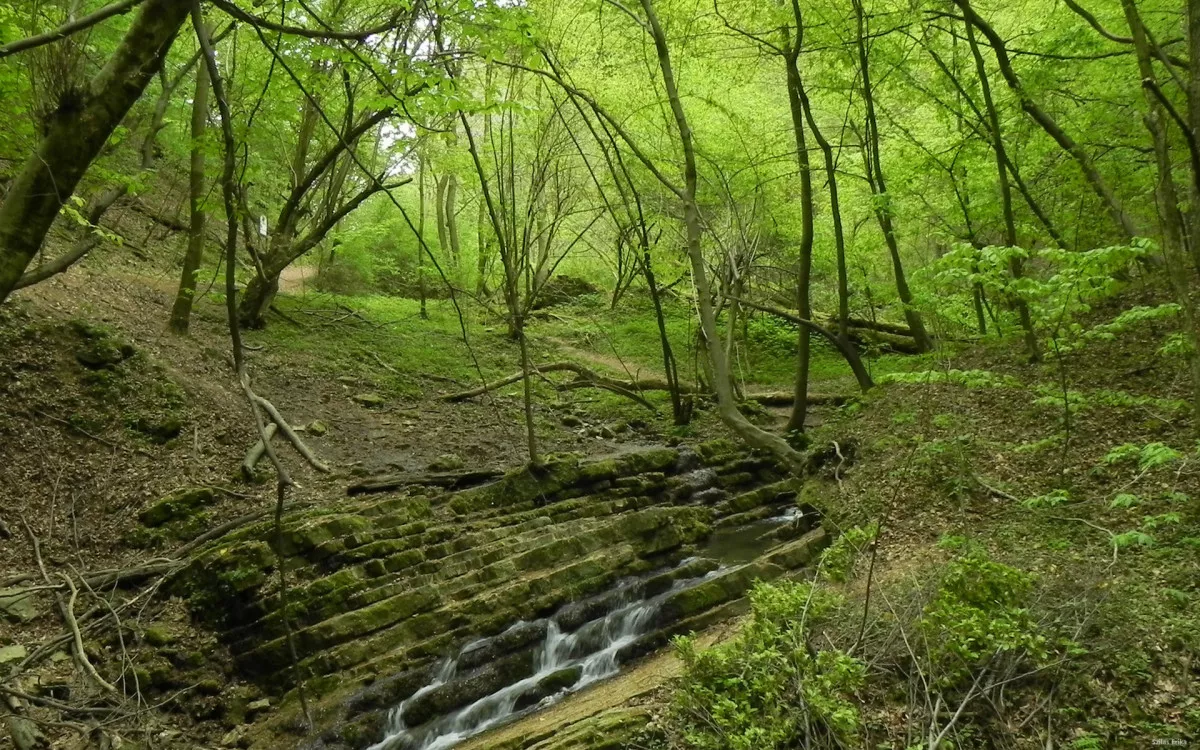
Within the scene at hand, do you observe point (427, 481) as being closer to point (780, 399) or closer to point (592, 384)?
point (592, 384)

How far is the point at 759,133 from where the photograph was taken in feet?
A: 46.6

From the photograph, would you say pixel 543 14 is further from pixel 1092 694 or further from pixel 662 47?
pixel 1092 694

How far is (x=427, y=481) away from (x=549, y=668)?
402 cm

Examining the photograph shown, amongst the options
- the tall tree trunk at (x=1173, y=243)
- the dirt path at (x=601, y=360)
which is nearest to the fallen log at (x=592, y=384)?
the dirt path at (x=601, y=360)

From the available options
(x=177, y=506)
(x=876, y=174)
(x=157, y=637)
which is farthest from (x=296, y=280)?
(x=876, y=174)

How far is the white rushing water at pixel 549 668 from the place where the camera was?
5.88 m

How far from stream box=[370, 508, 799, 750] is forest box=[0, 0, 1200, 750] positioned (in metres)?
0.04

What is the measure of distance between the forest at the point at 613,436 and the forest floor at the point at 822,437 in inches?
1.8

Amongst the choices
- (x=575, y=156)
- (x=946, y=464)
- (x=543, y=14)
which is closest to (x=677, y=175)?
(x=575, y=156)

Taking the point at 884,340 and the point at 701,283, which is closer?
the point at 701,283

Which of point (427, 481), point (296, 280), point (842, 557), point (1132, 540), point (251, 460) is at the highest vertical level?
point (296, 280)

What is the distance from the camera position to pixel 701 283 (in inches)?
409

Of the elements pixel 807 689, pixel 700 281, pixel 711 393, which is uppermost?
pixel 700 281

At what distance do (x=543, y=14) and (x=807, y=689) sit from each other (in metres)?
12.4
